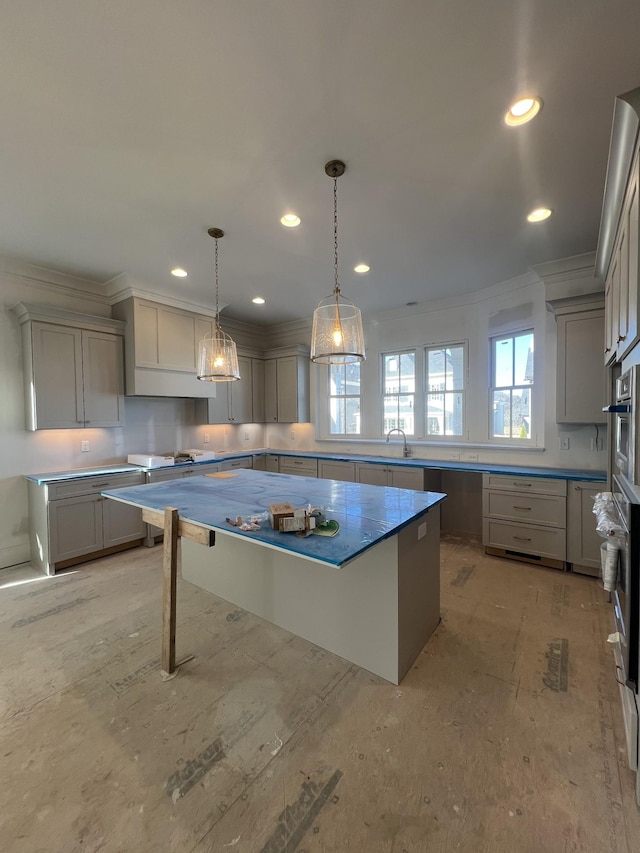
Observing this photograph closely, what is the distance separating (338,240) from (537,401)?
2.67m

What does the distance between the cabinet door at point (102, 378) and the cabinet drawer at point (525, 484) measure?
161 inches

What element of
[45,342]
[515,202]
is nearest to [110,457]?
[45,342]

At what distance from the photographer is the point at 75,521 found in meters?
3.45

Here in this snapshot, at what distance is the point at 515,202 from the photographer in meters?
2.46

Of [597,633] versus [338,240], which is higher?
[338,240]

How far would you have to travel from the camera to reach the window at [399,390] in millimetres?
4891

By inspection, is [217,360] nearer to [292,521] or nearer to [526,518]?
[292,521]

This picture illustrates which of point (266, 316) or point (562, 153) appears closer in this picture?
point (562, 153)

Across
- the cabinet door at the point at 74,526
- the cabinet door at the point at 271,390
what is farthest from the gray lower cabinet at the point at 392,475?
the cabinet door at the point at 74,526

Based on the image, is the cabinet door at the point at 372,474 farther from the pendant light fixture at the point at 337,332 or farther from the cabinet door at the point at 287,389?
the pendant light fixture at the point at 337,332

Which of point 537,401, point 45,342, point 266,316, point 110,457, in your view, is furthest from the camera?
point 266,316

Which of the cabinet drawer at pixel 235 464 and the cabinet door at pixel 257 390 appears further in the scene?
the cabinet door at pixel 257 390

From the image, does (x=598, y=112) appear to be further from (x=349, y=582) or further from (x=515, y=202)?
(x=349, y=582)

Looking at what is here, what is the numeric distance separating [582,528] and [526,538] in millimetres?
470
